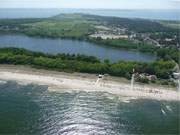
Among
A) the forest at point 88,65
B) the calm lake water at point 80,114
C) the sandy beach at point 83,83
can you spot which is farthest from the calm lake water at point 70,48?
the calm lake water at point 80,114

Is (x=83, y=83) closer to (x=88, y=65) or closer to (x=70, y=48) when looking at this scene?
(x=88, y=65)

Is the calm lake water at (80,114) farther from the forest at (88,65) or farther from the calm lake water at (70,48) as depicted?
the calm lake water at (70,48)

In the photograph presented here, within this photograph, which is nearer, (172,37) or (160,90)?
(160,90)

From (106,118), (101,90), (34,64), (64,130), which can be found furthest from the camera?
(34,64)

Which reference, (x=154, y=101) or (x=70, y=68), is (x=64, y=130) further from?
(x=70, y=68)

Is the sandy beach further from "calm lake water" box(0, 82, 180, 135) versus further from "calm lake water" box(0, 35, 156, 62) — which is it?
"calm lake water" box(0, 35, 156, 62)

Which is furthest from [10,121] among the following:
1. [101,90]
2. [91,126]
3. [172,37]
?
[172,37]

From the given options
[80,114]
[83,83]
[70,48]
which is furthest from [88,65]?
[70,48]
